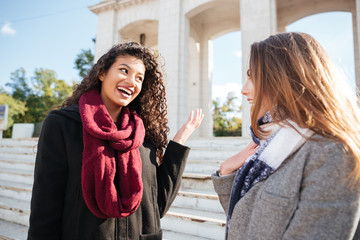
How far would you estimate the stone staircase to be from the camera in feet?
8.52

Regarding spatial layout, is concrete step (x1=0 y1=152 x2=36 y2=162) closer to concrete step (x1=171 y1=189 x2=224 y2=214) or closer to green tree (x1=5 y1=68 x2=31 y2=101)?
concrete step (x1=171 y1=189 x2=224 y2=214)

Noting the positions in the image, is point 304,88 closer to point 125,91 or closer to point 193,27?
point 125,91

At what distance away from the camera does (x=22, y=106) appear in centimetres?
2716

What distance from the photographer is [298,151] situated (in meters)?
0.85

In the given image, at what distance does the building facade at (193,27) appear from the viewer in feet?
24.1

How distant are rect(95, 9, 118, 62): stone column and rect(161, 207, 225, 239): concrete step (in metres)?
9.28

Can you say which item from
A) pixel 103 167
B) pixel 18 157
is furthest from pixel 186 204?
pixel 18 157

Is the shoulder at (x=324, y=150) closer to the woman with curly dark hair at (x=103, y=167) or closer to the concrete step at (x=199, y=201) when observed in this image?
the woman with curly dark hair at (x=103, y=167)

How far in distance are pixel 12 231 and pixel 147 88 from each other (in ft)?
9.78

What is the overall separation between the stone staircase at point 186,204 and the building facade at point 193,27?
11.2 feet

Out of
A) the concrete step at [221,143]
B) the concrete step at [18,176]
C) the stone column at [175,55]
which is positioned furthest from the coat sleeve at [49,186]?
the stone column at [175,55]

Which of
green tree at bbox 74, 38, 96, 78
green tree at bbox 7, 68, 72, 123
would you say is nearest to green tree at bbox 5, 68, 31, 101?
green tree at bbox 7, 68, 72, 123

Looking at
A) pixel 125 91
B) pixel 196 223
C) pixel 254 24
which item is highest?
pixel 254 24

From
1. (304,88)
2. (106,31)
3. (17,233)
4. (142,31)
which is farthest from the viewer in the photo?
(142,31)
